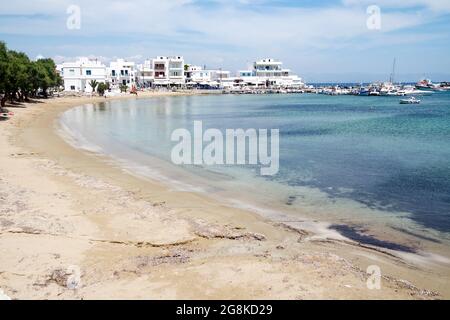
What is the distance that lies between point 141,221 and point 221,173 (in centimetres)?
883

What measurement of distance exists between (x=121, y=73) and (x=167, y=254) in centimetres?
11818

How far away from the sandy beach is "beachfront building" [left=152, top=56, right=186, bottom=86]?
119152mm

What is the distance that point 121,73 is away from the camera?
4788 inches

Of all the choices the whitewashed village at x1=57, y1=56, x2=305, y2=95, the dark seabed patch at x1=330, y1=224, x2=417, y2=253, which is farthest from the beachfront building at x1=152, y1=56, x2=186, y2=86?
the dark seabed patch at x1=330, y1=224, x2=417, y2=253

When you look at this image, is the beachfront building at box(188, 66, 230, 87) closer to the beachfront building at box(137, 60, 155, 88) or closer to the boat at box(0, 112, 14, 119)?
the beachfront building at box(137, 60, 155, 88)

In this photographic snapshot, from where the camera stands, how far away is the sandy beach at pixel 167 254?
806 cm

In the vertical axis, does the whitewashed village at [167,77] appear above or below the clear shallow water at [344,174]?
above

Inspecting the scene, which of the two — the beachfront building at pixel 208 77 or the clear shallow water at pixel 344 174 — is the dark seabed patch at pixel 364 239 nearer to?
the clear shallow water at pixel 344 174

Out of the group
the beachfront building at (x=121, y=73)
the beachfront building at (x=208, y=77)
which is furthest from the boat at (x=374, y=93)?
the beachfront building at (x=121, y=73)

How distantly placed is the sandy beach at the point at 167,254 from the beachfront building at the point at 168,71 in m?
119

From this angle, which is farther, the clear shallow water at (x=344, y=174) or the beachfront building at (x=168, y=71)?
the beachfront building at (x=168, y=71)

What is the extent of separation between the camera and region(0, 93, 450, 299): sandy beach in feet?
26.5

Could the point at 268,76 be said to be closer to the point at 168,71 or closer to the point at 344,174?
Result: the point at 168,71
